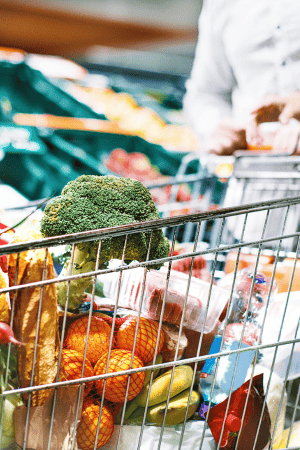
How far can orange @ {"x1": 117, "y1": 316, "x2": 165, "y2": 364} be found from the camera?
35.3 inches

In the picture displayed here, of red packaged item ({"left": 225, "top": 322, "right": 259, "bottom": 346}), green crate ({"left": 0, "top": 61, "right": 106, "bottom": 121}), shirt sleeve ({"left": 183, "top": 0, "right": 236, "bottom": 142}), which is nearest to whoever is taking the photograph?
red packaged item ({"left": 225, "top": 322, "right": 259, "bottom": 346})

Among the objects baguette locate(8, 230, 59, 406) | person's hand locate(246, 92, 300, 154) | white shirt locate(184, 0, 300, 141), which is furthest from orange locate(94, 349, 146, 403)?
white shirt locate(184, 0, 300, 141)

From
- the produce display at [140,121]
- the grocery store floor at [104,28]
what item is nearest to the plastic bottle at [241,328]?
the grocery store floor at [104,28]

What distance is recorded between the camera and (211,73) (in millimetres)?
2297

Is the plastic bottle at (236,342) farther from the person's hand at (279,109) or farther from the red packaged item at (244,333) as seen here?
the person's hand at (279,109)

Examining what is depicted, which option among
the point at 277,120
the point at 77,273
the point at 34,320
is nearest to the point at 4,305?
the point at 34,320

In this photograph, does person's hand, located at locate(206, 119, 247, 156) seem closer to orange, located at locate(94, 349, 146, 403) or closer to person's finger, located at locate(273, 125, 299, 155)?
person's finger, located at locate(273, 125, 299, 155)

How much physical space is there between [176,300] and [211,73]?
1.69 meters

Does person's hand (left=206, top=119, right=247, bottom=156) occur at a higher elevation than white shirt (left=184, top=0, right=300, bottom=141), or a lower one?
lower

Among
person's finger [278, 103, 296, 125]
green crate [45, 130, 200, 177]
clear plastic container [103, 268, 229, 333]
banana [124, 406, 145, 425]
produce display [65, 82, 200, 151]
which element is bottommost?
banana [124, 406, 145, 425]

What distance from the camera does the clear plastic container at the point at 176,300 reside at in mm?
973

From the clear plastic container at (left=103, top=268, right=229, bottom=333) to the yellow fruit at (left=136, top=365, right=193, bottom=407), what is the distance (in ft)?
0.37

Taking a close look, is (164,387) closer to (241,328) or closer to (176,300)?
(176,300)

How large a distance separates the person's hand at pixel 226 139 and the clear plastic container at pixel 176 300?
89cm
